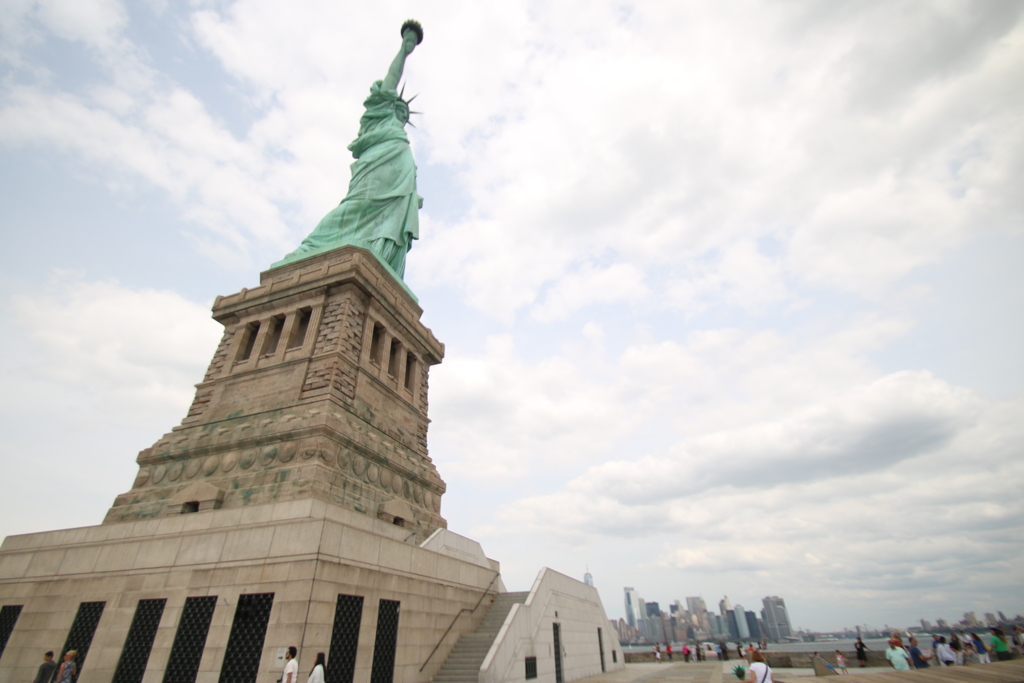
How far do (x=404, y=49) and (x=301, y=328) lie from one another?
29330mm

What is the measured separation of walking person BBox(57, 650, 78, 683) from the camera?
38.7ft

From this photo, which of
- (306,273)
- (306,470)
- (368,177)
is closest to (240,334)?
(306,273)

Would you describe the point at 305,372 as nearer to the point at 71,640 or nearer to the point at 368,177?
the point at 71,640

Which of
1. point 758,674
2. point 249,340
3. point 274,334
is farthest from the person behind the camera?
point 249,340

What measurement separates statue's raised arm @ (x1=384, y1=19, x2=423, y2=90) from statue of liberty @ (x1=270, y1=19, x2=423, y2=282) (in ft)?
6.70

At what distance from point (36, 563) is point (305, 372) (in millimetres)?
9318

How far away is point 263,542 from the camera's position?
12203 millimetres

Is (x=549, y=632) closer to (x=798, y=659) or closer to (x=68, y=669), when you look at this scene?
(x=68, y=669)

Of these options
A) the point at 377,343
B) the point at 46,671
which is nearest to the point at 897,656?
the point at 46,671

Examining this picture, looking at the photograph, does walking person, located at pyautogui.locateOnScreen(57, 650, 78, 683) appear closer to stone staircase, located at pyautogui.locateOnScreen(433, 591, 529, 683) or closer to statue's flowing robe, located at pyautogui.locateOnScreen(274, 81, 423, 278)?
stone staircase, located at pyautogui.locateOnScreen(433, 591, 529, 683)

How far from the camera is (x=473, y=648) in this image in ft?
49.4

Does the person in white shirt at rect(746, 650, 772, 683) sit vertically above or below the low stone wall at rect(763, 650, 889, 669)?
above

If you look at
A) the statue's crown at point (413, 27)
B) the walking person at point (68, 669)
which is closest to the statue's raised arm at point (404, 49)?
the statue's crown at point (413, 27)

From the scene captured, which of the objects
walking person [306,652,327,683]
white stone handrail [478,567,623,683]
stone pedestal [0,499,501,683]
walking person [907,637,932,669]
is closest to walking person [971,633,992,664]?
walking person [907,637,932,669]
